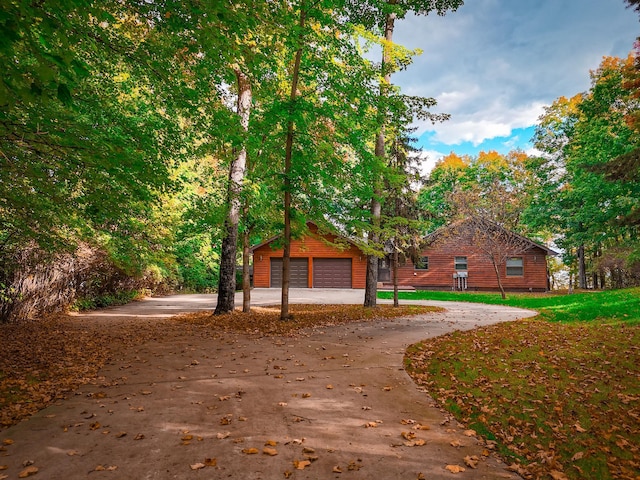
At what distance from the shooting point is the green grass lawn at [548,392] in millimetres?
3467

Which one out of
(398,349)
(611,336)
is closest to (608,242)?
(611,336)

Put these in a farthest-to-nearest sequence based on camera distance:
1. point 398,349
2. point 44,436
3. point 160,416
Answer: point 398,349 < point 160,416 < point 44,436

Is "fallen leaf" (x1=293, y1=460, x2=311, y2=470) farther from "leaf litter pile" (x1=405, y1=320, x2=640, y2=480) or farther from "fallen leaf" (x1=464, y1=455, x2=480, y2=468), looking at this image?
"leaf litter pile" (x1=405, y1=320, x2=640, y2=480)

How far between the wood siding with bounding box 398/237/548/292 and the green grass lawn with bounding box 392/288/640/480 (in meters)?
23.7

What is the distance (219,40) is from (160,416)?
16.9 feet

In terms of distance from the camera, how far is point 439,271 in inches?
1314

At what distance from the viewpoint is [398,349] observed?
761 centimetres

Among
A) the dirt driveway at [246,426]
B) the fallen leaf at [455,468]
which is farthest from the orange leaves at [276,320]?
the fallen leaf at [455,468]

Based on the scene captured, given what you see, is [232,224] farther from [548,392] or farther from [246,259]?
[548,392]

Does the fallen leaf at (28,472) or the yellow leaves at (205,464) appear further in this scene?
the yellow leaves at (205,464)

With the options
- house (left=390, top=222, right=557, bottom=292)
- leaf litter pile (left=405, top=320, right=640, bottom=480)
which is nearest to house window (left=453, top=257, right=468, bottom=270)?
house (left=390, top=222, right=557, bottom=292)

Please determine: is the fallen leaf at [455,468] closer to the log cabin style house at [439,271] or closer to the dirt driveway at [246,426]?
the dirt driveway at [246,426]

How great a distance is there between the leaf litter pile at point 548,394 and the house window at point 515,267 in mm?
25159

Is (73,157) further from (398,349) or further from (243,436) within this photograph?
(398,349)
